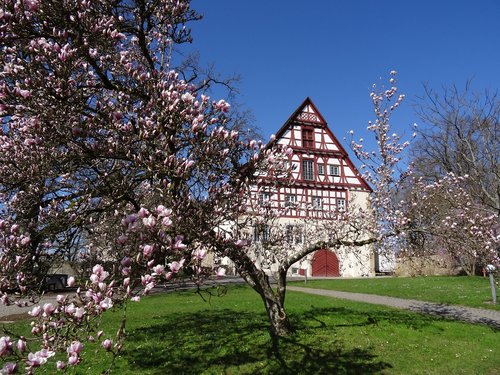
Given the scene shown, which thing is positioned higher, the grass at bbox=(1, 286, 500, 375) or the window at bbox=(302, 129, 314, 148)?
the window at bbox=(302, 129, 314, 148)

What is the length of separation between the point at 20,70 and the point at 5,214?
2.41m

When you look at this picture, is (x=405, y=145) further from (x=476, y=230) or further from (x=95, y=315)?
(x=95, y=315)

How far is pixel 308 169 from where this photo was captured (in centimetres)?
3425

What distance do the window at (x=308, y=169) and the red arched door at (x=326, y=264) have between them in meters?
7.25

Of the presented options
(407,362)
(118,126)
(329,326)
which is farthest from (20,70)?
(329,326)

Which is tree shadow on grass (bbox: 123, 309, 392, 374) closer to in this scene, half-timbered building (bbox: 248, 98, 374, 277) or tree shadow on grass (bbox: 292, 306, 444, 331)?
tree shadow on grass (bbox: 292, 306, 444, 331)

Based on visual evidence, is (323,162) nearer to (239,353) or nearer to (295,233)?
(295,233)

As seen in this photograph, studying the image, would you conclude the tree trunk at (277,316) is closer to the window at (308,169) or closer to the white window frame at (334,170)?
the window at (308,169)

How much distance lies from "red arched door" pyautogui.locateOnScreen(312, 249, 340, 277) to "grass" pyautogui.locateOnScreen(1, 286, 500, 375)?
79.7 ft

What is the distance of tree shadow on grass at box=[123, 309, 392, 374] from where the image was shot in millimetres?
6891

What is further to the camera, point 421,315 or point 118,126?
point 421,315

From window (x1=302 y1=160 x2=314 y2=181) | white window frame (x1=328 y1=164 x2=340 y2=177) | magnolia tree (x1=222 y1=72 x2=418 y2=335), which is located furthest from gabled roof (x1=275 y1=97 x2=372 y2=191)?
magnolia tree (x1=222 y1=72 x2=418 y2=335)

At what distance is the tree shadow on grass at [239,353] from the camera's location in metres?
6.89

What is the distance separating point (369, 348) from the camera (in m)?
8.12
